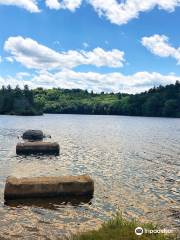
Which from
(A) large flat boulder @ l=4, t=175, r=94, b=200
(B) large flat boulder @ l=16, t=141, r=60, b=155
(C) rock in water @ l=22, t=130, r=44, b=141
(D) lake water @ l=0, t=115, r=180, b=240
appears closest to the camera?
(D) lake water @ l=0, t=115, r=180, b=240

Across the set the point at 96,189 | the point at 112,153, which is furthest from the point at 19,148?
the point at 96,189

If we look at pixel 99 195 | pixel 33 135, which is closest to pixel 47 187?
pixel 99 195

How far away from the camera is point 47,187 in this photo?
2781 centimetres

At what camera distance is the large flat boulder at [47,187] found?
27234 millimetres

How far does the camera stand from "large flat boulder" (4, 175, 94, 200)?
2723cm

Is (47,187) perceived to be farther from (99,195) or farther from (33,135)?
(33,135)

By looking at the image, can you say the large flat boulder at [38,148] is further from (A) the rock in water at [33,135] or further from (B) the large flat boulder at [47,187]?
(B) the large flat boulder at [47,187]

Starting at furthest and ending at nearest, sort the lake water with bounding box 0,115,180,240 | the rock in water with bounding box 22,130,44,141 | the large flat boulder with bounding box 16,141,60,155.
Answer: the rock in water with bounding box 22,130,44,141 → the large flat boulder with bounding box 16,141,60,155 → the lake water with bounding box 0,115,180,240

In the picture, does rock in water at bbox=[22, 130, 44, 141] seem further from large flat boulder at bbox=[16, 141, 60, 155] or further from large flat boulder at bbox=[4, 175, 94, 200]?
large flat boulder at bbox=[4, 175, 94, 200]

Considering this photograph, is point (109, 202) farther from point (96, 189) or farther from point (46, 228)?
point (46, 228)

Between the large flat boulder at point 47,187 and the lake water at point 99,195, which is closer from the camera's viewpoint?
the lake water at point 99,195

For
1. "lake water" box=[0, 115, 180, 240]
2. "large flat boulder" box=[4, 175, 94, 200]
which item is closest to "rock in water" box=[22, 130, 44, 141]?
"lake water" box=[0, 115, 180, 240]

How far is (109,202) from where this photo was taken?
27219mm

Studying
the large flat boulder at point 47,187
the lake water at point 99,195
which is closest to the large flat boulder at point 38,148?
the lake water at point 99,195
